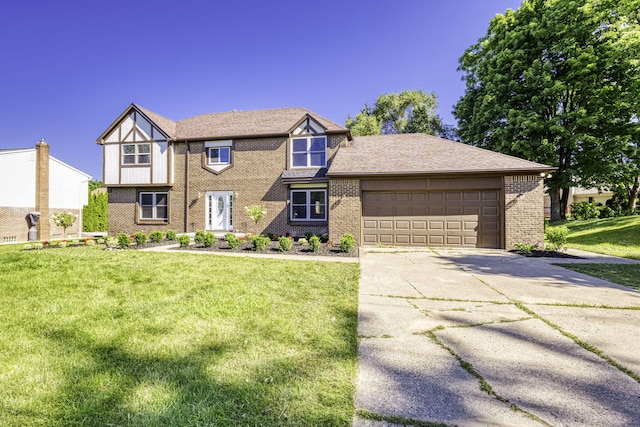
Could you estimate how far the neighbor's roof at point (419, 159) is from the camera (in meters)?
10.3

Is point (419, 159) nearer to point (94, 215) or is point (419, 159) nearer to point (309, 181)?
point (309, 181)

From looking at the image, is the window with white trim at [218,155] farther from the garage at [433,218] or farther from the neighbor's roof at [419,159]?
the garage at [433,218]

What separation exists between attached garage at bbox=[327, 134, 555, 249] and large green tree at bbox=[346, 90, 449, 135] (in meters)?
17.0

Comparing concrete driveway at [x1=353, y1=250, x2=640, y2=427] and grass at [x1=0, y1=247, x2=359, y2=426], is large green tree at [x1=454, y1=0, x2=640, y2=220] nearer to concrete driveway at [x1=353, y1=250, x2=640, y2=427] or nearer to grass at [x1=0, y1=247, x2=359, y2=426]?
concrete driveway at [x1=353, y1=250, x2=640, y2=427]

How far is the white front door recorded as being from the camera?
48.6 feet

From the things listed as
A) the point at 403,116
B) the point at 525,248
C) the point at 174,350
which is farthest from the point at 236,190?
the point at 403,116

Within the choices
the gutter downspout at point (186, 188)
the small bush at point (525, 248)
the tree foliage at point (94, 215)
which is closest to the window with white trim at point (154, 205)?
the gutter downspout at point (186, 188)

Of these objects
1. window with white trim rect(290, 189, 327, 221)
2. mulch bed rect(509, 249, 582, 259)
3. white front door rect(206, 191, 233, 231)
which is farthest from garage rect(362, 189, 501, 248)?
white front door rect(206, 191, 233, 231)

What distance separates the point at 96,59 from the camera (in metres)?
15.3

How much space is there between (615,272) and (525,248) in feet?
9.25

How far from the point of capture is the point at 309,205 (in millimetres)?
13812

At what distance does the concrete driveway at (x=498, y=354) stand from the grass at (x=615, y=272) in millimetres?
766

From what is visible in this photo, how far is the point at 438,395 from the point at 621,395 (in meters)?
1.46

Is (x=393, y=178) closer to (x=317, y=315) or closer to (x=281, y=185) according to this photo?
(x=281, y=185)
